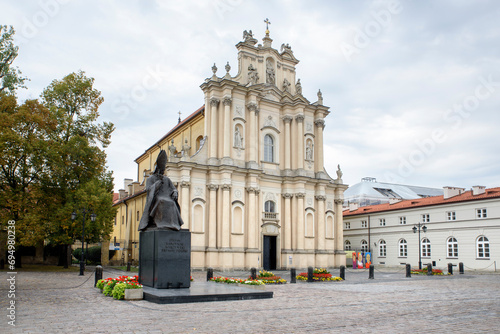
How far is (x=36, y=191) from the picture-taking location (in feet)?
105

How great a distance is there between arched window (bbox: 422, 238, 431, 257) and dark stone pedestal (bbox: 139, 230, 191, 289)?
37.3m

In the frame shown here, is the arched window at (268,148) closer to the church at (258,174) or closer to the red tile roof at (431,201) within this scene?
the church at (258,174)

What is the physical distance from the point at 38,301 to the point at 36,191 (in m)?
20.9

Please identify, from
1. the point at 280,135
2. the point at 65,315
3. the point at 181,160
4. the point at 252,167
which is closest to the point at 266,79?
the point at 280,135

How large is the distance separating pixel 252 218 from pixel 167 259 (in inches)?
937

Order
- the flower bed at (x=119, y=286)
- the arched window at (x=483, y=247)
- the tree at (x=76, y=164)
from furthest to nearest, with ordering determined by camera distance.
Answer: the arched window at (x=483, y=247)
the tree at (x=76, y=164)
the flower bed at (x=119, y=286)

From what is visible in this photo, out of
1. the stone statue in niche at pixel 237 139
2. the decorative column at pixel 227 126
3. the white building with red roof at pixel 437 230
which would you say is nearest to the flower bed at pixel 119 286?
the decorative column at pixel 227 126

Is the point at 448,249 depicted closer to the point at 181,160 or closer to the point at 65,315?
the point at 181,160

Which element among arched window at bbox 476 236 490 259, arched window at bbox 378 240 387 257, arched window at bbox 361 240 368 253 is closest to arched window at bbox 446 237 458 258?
arched window at bbox 476 236 490 259

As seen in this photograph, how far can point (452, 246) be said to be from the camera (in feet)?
139

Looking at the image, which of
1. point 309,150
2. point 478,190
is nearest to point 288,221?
point 309,150

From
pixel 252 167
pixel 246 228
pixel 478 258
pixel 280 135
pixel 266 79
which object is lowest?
pixel 478 258

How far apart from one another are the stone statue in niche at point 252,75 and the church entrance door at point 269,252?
14832 millimetres

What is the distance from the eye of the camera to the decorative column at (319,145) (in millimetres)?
43844
